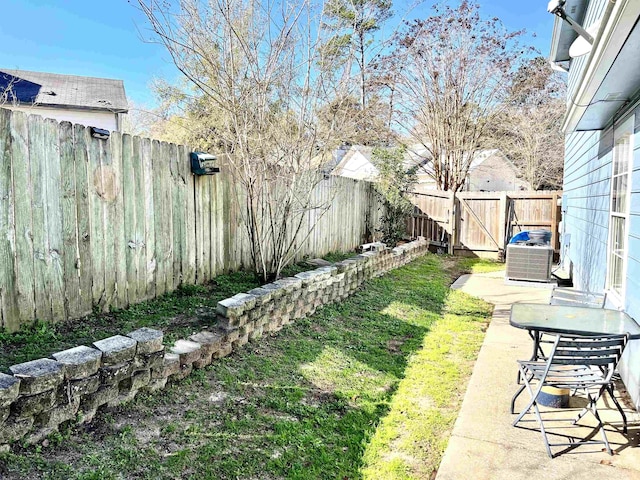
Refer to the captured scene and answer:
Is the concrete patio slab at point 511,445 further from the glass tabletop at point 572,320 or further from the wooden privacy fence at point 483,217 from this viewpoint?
the wooden privacy fence at point 483,217

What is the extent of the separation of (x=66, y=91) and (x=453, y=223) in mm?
15817

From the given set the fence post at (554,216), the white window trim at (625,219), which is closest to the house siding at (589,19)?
the white window trim at (625,219)

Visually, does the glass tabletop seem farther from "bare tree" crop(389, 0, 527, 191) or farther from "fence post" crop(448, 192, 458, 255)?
"bare tree" crop(389, 0, 527, 191)

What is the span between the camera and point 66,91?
17.4m

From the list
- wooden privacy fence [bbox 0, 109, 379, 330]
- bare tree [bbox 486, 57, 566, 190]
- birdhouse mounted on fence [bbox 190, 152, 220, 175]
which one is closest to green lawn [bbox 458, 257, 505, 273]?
bare tree [bbox 486, 57, 566, 190]

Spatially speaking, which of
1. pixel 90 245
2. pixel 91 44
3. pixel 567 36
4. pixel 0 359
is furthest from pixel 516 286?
pixel 91 44

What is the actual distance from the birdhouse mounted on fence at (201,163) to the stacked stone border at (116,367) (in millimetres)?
1422

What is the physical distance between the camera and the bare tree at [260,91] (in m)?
4.16

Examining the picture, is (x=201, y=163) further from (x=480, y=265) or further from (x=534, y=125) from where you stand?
(x=534, y=125)

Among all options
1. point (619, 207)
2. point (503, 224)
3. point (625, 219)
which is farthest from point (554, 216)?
point (625, 219)

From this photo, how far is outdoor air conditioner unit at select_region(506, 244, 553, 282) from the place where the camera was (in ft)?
24.9

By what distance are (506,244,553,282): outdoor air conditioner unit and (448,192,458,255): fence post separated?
340 centimetres

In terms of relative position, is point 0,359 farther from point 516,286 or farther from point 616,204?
point 516,286

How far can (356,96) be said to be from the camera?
5.32 metres
